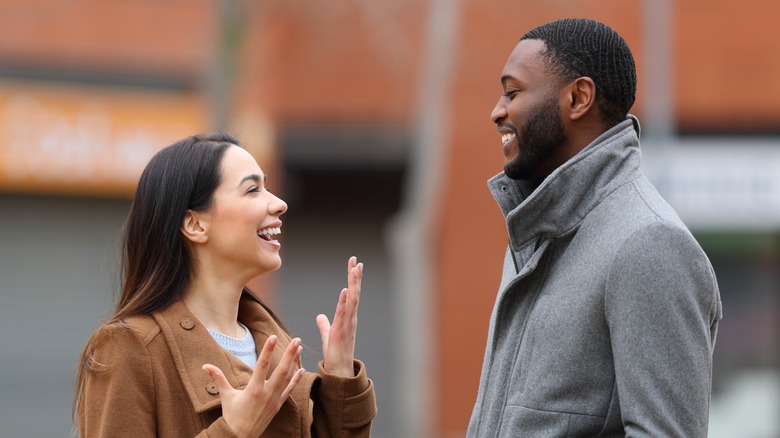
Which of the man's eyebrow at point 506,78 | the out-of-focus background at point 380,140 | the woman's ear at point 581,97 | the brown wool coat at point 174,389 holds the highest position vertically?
the man's eyebrow at point 506,78

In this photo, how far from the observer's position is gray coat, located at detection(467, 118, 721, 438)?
2.55 m

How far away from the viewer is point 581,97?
2836 millimetres

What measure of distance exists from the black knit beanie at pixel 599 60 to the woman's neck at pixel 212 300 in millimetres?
1126

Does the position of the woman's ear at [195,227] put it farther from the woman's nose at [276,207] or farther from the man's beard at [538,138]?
the man's beard at [538,138]

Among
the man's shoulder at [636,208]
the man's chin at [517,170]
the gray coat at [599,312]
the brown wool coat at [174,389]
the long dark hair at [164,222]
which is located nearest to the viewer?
the gray coat at [599,312]

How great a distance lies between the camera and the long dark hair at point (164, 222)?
3.35 meters

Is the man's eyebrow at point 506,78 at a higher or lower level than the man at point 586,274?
higher

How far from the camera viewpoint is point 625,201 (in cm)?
278

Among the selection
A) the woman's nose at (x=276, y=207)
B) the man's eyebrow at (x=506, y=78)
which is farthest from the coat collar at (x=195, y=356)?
the man's eyebrow at (x=506, y=78)

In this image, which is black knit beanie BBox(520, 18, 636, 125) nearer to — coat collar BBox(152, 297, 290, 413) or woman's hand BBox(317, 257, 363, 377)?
woman's hand BBox(317, 257, 363, 377)

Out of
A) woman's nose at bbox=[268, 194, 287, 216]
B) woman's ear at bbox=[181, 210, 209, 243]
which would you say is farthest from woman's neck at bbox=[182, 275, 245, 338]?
woman's nose at bbox=[268, 194, 287, 216]

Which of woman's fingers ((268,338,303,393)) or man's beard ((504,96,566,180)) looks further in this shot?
woman's fingers ((268,338,303,393))

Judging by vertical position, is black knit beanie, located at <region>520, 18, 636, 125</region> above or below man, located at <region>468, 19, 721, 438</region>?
above

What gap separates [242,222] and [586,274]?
1.04 meters
